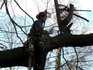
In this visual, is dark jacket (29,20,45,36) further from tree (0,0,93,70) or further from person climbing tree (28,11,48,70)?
tree (0,0,93,70)

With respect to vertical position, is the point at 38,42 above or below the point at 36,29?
below

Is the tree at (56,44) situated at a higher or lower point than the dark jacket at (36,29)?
lower

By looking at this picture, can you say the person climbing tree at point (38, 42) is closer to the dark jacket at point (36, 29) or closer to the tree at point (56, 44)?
the dark jacket at point (36, 29)

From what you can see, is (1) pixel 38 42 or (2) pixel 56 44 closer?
(1) pixel 38 42

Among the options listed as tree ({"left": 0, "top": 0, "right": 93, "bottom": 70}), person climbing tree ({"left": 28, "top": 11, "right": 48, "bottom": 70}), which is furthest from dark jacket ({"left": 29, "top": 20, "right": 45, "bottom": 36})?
tree ({"left": 0, "top": 0, "right": 93, "bottom": 70})

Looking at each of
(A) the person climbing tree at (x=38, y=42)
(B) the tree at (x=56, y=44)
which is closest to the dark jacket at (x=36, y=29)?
(A) the person climbing tree at (x=38, y=42)

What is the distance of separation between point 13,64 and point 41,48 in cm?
55

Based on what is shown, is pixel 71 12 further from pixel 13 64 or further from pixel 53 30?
pixel 13 64

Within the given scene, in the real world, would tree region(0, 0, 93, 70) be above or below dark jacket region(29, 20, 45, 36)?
below

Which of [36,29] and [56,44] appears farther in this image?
[56,44]

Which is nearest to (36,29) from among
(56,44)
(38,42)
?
(38,42)

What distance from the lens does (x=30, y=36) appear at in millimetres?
5227

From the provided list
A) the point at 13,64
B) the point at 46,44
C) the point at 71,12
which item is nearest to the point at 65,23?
the point at 71,12

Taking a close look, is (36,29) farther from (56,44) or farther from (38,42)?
(56,44)
